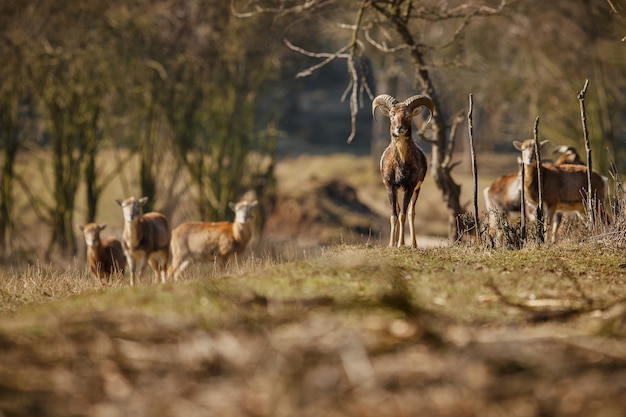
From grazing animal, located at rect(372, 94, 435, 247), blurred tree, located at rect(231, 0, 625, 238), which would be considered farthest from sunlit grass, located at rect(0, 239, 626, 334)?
blurred tree, located at rect(231, 0, 625, 238)

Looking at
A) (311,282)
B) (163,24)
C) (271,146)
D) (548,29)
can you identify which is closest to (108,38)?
(163,24)

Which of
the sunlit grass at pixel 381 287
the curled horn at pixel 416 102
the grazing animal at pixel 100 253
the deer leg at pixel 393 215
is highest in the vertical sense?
the curled horn at pixel 416 102

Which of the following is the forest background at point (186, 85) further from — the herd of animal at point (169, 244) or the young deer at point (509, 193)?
the herd of animal at point (169, 244)

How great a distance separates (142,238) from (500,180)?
7406mm

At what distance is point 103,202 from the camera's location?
124 feet

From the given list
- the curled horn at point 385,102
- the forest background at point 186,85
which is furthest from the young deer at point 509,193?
the curled horn at point 385,102

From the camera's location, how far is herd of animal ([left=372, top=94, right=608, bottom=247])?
13.8 m

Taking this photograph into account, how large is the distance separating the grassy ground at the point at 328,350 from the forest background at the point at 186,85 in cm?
1319

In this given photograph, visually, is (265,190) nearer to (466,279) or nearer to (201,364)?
(466,279)

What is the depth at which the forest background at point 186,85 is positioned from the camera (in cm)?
2800

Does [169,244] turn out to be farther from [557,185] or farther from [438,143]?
[557,185]

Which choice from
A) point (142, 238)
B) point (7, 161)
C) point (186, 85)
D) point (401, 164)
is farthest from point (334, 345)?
point (186, 85)

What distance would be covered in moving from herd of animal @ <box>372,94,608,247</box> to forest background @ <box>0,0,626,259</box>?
17.3ft

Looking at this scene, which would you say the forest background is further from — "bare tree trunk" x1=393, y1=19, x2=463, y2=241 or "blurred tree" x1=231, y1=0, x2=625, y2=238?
"bare tree trunk" x1=393, y1=19, x2=463, y2=241
